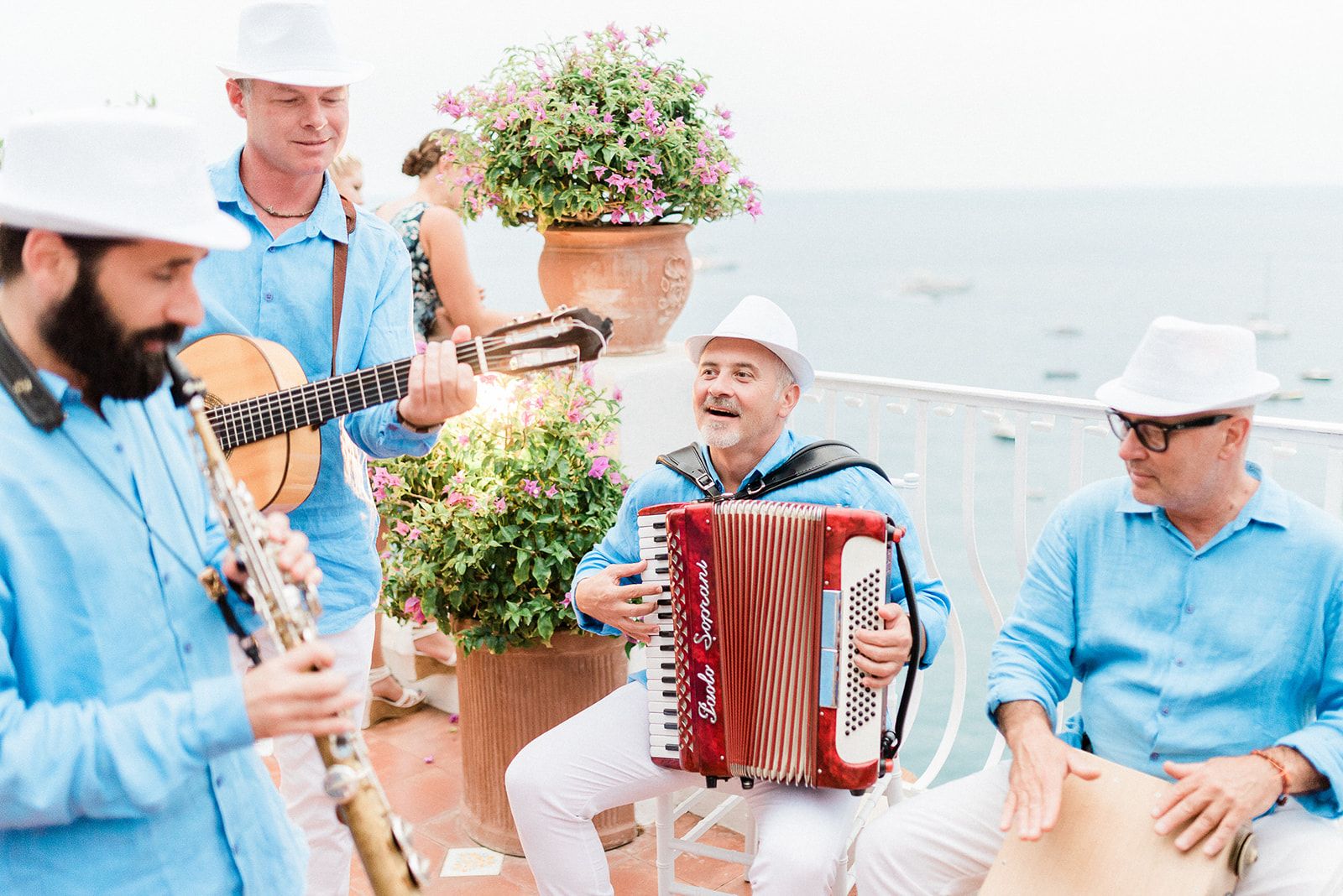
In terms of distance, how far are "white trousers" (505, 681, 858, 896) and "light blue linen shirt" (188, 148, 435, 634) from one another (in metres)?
0.54

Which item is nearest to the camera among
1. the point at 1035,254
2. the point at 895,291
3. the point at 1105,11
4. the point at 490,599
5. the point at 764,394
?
the point at 764,394

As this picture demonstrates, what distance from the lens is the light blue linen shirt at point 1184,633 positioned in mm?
2002

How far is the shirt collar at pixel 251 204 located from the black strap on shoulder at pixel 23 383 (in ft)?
3.63

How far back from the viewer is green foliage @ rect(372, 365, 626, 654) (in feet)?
9.04

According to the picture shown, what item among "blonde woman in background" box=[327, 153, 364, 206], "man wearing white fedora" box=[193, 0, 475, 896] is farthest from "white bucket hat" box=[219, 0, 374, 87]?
"blonde woman in background" box=[327, 153, 364, 206]

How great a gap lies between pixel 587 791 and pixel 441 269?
1.99 m

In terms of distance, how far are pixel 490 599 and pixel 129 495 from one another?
161cm

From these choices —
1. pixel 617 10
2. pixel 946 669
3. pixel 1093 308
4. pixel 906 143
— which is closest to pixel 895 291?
pixel 1093 308

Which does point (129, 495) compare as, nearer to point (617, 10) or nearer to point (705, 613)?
point (705, 613)

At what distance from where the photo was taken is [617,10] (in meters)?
3.37

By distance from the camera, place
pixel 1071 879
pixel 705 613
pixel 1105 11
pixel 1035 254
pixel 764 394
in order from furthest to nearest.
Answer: pixel 1035 254, pixel 1105 11, pixel 764 394, pixel 705 613, pixel 1071 879

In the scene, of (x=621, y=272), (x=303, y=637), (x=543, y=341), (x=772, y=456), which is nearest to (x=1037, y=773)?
(x=772, y=456)

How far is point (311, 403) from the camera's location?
2043 millimetres

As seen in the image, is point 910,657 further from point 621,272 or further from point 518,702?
point 621,272
